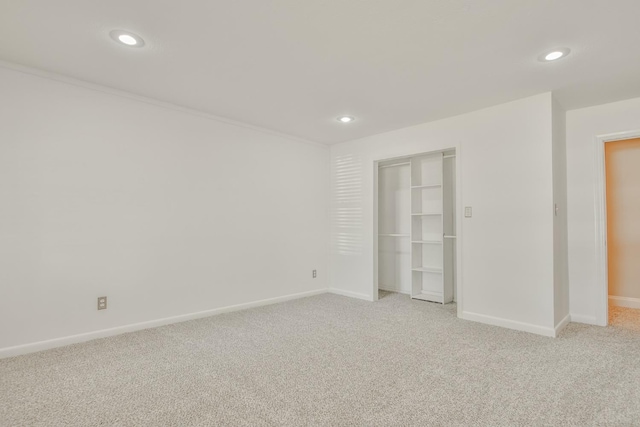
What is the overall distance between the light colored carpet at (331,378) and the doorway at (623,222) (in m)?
1.37

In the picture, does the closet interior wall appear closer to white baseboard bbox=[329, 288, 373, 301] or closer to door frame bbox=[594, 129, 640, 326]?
white baseboard bbox=[329, 288, 373, 301]

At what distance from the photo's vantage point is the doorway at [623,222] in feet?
13.4

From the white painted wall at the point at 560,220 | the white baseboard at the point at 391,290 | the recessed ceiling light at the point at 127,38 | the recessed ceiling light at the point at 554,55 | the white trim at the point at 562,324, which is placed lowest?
the white baseboard at the point at 391,290

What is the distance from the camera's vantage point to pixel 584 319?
3.40 metres

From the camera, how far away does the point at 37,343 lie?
2.62 m

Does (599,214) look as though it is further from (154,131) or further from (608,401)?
(154,131)

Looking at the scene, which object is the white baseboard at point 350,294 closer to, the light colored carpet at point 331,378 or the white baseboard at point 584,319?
the light colored carpet at point 331,378

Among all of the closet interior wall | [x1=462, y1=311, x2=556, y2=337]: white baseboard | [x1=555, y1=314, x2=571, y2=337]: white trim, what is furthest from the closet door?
[x1=555, y1=314, x2=571, y2=337]: white trim

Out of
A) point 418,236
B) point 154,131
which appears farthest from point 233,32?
point 418,236

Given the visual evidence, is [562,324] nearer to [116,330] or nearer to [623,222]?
[623,222]

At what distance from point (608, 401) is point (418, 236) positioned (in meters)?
2.87

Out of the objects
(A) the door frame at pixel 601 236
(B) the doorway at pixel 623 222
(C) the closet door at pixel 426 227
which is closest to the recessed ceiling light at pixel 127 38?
(C) the closet door at pixel 426 227

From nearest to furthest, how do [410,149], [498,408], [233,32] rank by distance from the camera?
[498,408] → [233,32] → [410,149]

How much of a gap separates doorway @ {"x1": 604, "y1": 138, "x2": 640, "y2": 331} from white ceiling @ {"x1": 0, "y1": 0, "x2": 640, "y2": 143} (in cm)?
144
